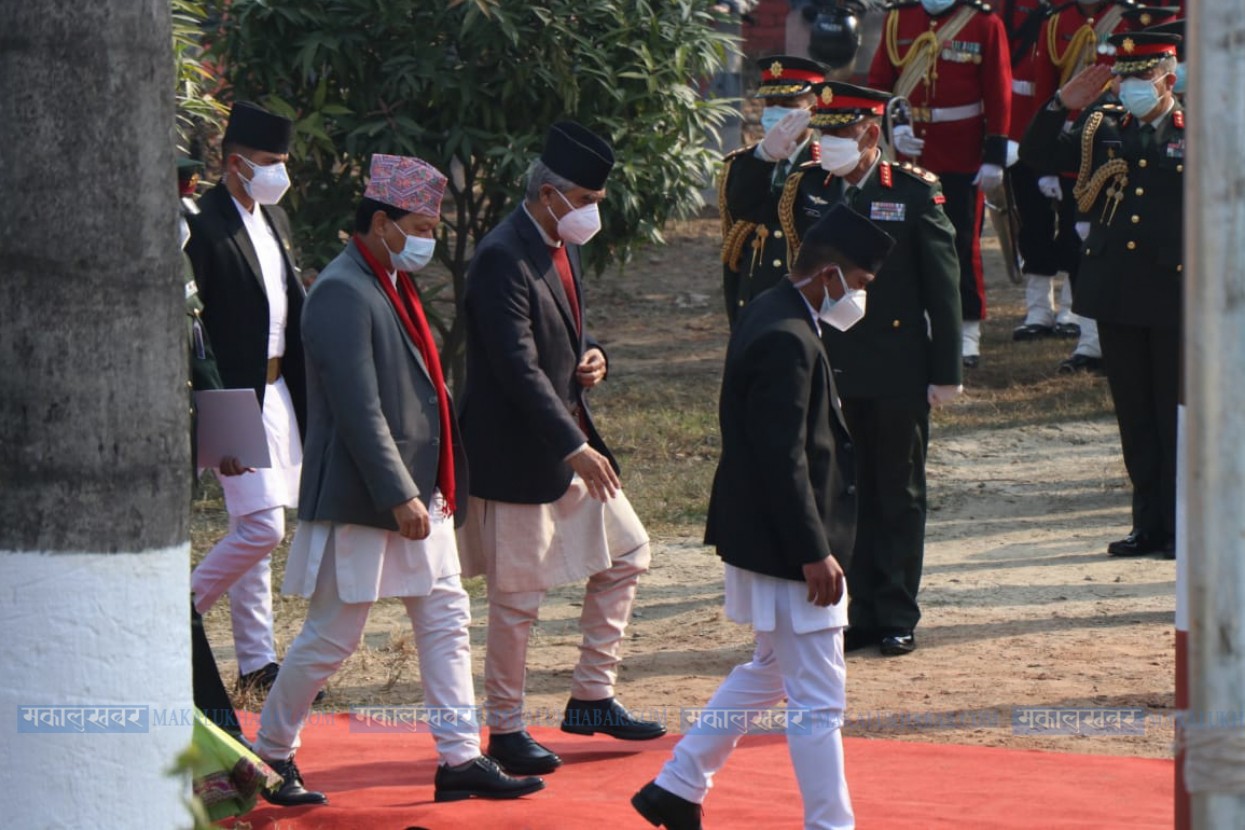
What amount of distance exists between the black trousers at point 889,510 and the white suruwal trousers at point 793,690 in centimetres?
203

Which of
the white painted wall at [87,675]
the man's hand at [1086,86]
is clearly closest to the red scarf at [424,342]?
the white painted wall at [87,675]

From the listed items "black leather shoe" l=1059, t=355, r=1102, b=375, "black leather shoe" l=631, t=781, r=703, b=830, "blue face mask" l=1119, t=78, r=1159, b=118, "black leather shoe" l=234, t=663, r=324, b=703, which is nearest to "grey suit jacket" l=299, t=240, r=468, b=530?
"black leather shoe" l=631, t=781, r=703, b=830

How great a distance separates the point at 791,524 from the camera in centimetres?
474

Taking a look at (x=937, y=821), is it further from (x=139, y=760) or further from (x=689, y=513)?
(x=689, y=513)

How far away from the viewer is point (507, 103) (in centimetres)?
952

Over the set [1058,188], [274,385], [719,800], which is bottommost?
[719,800]

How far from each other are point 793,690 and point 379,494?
1.16 metres

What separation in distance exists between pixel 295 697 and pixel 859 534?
249 centimetres

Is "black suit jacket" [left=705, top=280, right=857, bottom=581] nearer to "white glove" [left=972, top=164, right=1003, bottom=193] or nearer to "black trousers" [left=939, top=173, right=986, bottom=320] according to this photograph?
"white glove" [left=972, top=164, right=1003, bottom=193]

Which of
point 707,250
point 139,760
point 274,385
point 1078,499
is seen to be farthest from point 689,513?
point 707,250

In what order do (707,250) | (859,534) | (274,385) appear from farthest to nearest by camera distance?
(707,250) < (859,534) < (274,385)

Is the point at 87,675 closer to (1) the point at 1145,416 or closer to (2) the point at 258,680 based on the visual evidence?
(2) the point at 258,680

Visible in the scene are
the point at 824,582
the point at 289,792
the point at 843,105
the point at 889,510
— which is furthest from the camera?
the point at 889,510

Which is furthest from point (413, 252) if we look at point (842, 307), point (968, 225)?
point (968, 225)
